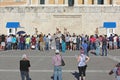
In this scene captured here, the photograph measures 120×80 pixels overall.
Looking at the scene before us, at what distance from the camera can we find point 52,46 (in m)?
43.1

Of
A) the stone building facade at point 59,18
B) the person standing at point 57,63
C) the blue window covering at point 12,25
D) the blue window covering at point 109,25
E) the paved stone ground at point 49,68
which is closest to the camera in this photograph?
the person standing at point 57,63

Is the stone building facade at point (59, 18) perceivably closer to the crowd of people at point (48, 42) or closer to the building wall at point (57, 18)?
the building wall at point (57, 18)

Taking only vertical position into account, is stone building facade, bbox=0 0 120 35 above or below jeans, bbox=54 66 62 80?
above

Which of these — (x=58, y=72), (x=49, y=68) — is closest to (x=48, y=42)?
(x=49, y=68)

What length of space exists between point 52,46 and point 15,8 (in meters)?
7.51

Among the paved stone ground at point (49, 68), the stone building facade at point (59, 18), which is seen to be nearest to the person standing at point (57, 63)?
the paved stone ground at point (49, 68)

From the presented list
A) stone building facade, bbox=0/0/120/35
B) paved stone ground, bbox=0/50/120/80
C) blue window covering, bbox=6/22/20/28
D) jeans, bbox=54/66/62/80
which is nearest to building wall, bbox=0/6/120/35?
stone building facade, bbox=0/0/120/35

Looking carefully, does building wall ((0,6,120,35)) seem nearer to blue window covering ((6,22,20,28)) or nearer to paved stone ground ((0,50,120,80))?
blue window covering ((6,22,20,28))

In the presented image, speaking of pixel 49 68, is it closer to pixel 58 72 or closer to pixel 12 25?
pixel 58 72

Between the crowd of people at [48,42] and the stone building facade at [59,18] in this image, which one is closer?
the crowd of people at [48,42]

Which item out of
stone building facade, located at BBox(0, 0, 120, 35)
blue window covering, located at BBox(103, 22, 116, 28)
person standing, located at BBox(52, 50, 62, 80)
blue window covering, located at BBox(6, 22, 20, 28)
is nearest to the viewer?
person standing, located at BBox(52, 50, 62, 80)

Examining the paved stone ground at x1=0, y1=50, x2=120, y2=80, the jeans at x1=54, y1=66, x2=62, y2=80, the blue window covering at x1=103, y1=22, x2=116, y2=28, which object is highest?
the blue window covering at x1=103, y1=22, x2=116, y2=28

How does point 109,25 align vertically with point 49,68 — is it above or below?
above

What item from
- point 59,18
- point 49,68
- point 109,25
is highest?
point 59,18
